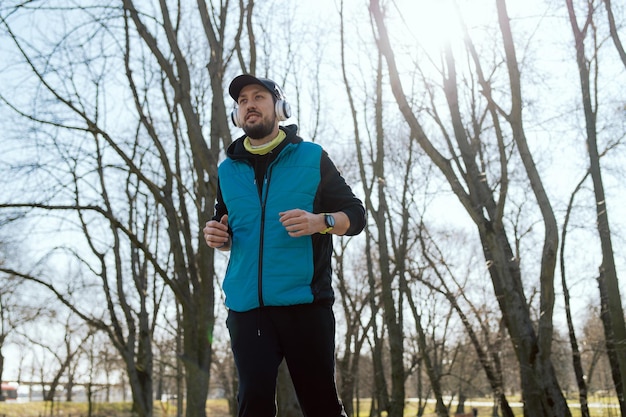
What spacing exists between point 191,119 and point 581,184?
1298 centimetres

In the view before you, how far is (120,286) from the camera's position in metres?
10.9

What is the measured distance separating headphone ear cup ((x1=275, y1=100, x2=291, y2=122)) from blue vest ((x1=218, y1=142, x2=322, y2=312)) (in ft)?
0.54

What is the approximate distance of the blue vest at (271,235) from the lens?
238 cm

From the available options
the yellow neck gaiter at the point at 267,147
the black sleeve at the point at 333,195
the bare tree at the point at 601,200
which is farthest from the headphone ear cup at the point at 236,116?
the bare tree at the point at 601,200

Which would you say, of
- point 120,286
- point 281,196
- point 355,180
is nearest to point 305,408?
point 281,196

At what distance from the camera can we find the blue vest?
2379 millimetres

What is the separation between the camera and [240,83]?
2.71 metres

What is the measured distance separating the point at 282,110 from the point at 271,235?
0.61 meters

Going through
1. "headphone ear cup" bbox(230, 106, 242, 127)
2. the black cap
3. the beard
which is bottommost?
the beard

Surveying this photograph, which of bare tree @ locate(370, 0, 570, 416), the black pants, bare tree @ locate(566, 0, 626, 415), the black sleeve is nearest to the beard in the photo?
the black sleeve

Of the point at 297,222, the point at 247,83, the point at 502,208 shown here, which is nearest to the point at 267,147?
the point at 247,83

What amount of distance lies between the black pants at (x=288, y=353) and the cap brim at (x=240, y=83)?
99 cm

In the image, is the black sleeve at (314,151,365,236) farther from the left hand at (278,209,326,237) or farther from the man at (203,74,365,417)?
the left hand at (278,209,326,237)

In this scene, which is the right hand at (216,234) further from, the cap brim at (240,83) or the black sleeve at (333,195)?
the cap brim at (240,83)
